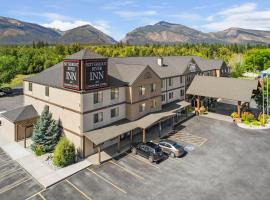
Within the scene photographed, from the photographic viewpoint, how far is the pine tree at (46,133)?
32250 millimetres

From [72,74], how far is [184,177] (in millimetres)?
19067

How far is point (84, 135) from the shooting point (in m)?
30.7

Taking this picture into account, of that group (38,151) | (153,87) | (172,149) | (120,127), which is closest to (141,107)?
(153,87)

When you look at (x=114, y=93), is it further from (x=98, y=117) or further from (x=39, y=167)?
(x=39, y=167)

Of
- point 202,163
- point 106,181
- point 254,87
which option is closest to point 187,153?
point 202,163

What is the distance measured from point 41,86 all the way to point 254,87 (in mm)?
40188

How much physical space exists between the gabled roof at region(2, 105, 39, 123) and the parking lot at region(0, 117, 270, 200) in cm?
681

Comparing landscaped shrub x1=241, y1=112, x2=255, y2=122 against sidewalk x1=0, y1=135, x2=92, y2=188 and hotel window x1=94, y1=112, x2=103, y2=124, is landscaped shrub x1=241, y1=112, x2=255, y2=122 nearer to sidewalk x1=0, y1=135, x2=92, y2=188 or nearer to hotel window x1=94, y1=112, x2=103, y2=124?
hotel window x1=94, y1=112, x2=103, y2=124

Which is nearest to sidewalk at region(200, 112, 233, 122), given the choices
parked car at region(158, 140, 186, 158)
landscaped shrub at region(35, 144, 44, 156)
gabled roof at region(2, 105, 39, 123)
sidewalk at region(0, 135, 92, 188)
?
parked car at region(158, 140, 186, 158)

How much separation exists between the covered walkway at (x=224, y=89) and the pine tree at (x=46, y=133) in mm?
31226

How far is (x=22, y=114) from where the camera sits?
36.5m

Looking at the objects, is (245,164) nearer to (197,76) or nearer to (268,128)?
(268,128)

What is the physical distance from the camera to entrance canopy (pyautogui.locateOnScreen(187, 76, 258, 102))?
46.6 m

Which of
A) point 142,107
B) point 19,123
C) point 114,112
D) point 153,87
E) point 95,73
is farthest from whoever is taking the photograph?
point 153,87
